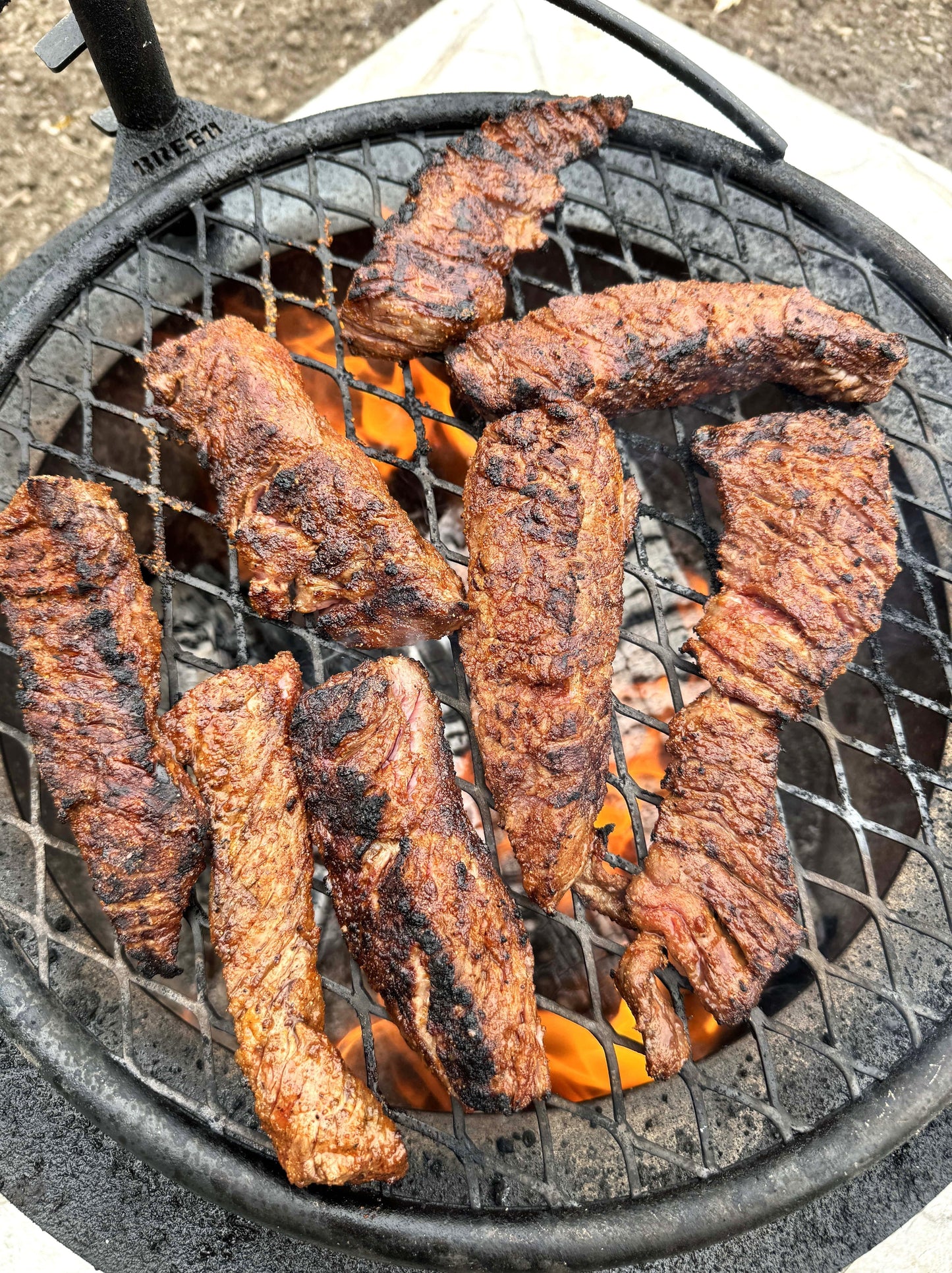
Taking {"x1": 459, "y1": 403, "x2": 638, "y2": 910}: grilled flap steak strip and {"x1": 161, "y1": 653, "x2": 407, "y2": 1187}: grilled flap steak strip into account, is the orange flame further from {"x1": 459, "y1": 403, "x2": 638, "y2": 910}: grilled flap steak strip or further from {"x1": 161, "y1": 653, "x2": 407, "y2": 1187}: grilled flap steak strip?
{"x1": 161, "y1": 653, "x2": 407, "y2": 1187}: grilled flap steak strip

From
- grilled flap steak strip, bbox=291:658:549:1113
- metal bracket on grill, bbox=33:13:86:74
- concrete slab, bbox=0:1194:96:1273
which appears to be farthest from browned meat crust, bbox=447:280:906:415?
concrete slab, bbox=0:1194:96:1273

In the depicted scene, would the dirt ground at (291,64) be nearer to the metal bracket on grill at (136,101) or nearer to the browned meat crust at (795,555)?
the metal bracket on grill at (136,101)

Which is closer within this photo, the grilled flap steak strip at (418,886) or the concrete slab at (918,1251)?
the grilled flap steak strip at (418,886)

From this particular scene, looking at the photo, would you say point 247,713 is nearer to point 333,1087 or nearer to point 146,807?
point 146,807

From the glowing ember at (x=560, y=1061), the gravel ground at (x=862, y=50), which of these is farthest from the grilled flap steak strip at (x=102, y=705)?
the gravel ground at (x=862, y=50)

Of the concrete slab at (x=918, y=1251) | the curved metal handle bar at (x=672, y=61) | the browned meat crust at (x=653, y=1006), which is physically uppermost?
the curved metal handle bar at (x=672, y=61)

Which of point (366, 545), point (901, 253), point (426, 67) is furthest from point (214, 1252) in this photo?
point (426, 67)

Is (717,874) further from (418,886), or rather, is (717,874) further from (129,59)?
(129,59)
